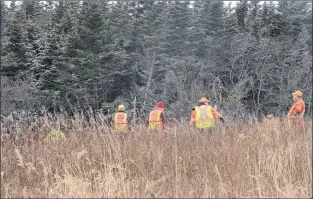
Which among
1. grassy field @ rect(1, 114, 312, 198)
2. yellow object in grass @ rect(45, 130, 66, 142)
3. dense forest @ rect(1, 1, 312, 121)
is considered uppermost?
dense forest @ rect(1, 1, 312, 121)

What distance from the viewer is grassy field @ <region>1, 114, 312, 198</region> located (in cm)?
416

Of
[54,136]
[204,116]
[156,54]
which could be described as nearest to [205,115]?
[204,116]

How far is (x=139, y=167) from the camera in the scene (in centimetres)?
485

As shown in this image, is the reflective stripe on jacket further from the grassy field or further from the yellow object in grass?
the yellow object in grass

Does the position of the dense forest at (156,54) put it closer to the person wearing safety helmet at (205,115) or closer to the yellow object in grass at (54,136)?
the person wearing safety helmet at (205,115)

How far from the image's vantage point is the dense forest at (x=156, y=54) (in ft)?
118

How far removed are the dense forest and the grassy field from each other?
25.1 m

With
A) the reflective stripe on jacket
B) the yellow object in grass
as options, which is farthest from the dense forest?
the yellow object in grass

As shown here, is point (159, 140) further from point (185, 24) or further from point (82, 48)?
point (185, 24)

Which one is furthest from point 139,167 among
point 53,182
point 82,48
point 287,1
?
point 287,1

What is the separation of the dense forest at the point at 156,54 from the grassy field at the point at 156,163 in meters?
25.1

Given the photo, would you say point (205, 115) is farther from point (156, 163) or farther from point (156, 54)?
point (156, 54)

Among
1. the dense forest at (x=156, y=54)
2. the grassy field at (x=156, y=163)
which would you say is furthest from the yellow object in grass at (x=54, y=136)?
the dense forest at (x=156, y=54)

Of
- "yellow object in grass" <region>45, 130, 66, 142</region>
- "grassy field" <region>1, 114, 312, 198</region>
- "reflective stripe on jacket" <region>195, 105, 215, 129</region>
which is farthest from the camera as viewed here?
"reflective stripe on jacket" <region>195, 105, 215, 129</region>
